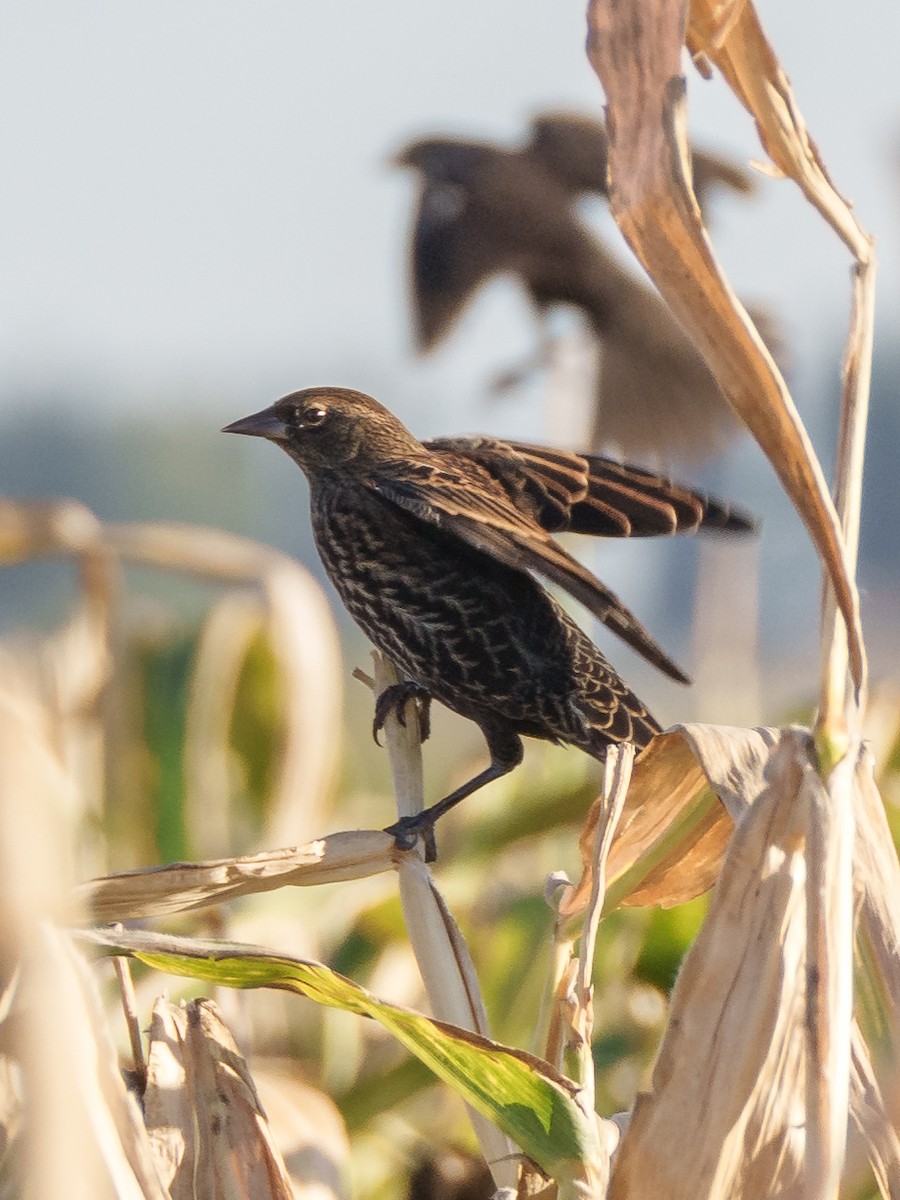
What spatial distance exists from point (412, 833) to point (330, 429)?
121 cm

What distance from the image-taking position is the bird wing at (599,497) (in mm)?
1901

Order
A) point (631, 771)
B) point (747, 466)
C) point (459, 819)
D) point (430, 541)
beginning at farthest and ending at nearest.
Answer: point (747, 466) → point (459, 819) → point (430, 541) → point (631, 771)

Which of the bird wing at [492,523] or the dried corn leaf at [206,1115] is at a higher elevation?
the bird wing at [492,523]

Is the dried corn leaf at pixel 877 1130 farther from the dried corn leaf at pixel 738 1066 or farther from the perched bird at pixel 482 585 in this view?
the perched bird at pixel 482 585

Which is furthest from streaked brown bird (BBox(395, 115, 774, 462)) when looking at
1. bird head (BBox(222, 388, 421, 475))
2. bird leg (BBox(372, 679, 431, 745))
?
bird leg (BBox(372, 679, 431, 745))

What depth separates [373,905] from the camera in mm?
2219

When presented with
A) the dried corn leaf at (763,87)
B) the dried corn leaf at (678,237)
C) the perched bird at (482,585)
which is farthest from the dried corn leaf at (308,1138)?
the dried corn leaf at (763,87)

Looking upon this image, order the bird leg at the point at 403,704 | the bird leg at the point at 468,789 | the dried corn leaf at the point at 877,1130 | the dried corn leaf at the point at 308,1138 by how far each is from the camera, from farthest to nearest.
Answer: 1. the bird leg at the point at 403,704
2. the dried corn leaf at the point at 308,1138
3. the bird leg at the point at 468,789
4. the dried corn leaf at the point at 877,1130

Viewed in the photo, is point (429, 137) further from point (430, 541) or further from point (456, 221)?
point (430, 541)

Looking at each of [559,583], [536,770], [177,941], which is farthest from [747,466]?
[177,941]

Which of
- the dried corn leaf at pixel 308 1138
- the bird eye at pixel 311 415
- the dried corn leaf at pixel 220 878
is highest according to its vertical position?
the bird eye at pixel 311 415

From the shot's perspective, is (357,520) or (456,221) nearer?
(357,520)

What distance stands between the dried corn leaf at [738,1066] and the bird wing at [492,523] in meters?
0.48

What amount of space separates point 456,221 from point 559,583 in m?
1.63
